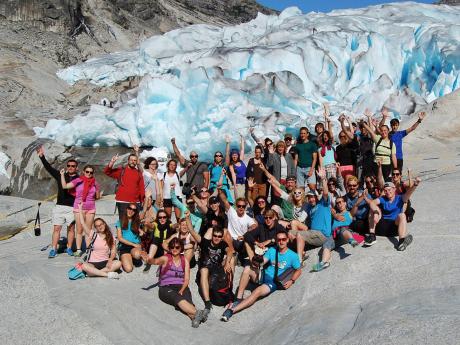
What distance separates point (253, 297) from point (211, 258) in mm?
660

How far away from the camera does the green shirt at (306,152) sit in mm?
7824

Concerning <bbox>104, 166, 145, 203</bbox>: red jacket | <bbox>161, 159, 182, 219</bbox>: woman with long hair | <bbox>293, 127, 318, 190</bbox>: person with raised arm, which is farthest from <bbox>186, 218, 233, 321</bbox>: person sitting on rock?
<bbox>293, 127, 318, 190</bbox>: person with raised arm

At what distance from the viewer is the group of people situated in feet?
19.4

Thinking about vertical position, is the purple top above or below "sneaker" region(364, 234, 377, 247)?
below

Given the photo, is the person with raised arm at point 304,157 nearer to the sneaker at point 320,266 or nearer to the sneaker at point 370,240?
the sneaker at point 370,240

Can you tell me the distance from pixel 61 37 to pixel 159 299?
2957cm

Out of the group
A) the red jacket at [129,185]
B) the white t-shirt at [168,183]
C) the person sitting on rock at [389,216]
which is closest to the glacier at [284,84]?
the white t-shirt at [168,183]

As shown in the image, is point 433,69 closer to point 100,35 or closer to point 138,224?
point 138,224

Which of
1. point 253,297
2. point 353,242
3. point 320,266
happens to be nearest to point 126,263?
point 253,297

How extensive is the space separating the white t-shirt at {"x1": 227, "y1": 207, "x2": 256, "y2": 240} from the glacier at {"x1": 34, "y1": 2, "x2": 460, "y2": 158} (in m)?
8.86

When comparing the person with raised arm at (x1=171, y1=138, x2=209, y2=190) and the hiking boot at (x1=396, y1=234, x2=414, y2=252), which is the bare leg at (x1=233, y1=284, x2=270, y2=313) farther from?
the person with raised arm at (x1=171, y1=138, x2=209, y2=190)

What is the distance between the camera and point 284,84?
17219mm

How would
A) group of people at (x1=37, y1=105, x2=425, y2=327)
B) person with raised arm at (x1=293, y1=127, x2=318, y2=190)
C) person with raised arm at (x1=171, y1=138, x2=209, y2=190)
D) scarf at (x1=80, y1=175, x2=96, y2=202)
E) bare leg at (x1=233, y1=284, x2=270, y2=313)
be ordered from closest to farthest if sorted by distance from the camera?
bare leg at (x1=233, y1=284, x2=270, y2=313)
group of people at (x1=37, y1=105, x2=425, y2=327)
scarf at (x1=80, y1=175, x2=96, y2=202)
person with raised arm at (x1=293, y1=127, x2=318, y2=190)
person with raised arm at (x1=171, y1=138, x2=209, y2=190)

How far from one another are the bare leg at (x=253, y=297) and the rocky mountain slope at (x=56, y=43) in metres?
12.1
